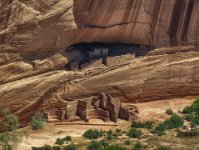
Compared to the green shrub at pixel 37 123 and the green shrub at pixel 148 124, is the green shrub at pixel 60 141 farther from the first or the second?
the green shrub at pixel 148 124

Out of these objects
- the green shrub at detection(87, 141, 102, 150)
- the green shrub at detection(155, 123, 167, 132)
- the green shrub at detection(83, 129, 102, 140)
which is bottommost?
the green shrub at detection(87, 141, 102, 150)

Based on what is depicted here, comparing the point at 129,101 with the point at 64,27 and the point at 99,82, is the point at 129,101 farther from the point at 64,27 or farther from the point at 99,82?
the point at 64,27

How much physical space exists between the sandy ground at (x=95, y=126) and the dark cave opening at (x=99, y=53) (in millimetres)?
2142

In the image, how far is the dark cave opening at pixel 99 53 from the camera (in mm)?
22094

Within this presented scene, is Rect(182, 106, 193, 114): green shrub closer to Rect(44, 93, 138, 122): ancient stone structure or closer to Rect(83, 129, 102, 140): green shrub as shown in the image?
Rect(44, 93, 138, 122): ancient stone structure

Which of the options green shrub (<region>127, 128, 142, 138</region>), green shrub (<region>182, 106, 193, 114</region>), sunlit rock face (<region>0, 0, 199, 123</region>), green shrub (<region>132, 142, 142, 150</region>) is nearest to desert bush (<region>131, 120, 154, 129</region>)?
green shrub (<region>127, 128, 142, 138</region>)

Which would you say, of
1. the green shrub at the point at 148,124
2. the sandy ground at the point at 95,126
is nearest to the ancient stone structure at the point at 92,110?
the sandy ground at the point at 95,126

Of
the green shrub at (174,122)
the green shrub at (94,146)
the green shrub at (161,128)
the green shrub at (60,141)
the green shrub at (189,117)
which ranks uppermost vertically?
the green shrub at (189,117)

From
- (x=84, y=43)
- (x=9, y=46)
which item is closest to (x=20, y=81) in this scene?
(x=9, y=46)

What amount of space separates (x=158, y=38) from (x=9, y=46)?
6455 mm

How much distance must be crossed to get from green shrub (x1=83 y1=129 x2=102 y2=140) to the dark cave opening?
2.84m

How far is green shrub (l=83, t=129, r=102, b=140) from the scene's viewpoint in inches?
790

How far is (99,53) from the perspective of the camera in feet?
74.3

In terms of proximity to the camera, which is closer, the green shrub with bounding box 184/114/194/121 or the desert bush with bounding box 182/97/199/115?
the green shrub with bounding box 184/114/194/121
